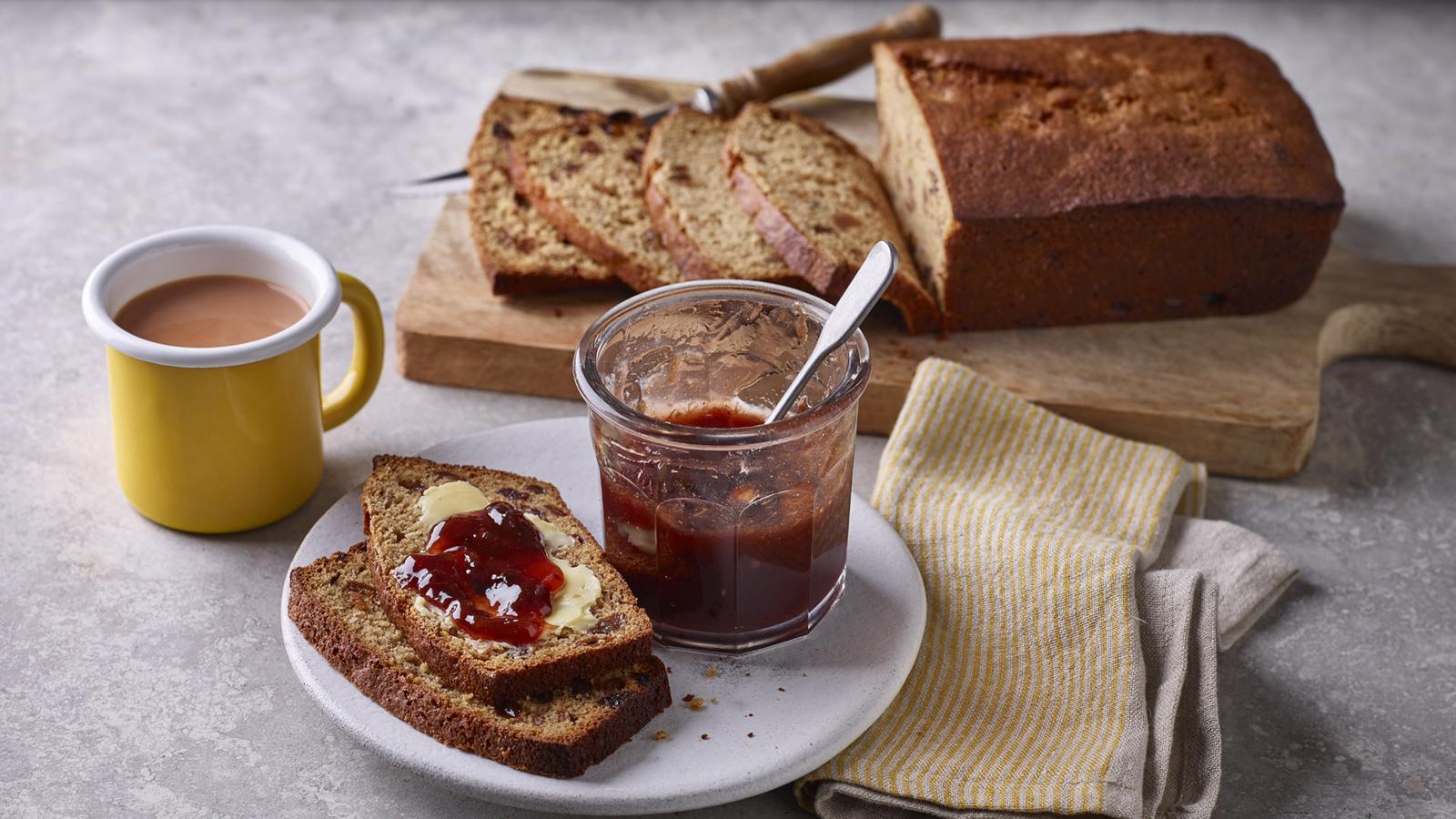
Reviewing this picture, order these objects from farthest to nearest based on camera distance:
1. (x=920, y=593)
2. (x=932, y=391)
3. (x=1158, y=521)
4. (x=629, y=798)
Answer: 1. (x=932, y=391)
2. (x=1158, y=521)
3. (x=920, y=593)
4. (x=629, y=798)

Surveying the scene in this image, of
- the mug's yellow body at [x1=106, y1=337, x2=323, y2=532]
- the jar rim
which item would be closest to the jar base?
the jar rim

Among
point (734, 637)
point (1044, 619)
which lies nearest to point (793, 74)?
point (1044, 619)

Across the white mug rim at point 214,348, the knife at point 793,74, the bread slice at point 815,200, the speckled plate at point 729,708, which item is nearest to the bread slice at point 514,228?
the knife at point 793,74

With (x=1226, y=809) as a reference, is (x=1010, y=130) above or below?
above

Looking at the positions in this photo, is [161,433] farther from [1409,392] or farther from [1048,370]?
[1409,392]

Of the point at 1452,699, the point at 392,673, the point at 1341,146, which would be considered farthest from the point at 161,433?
the point at 1341,146
